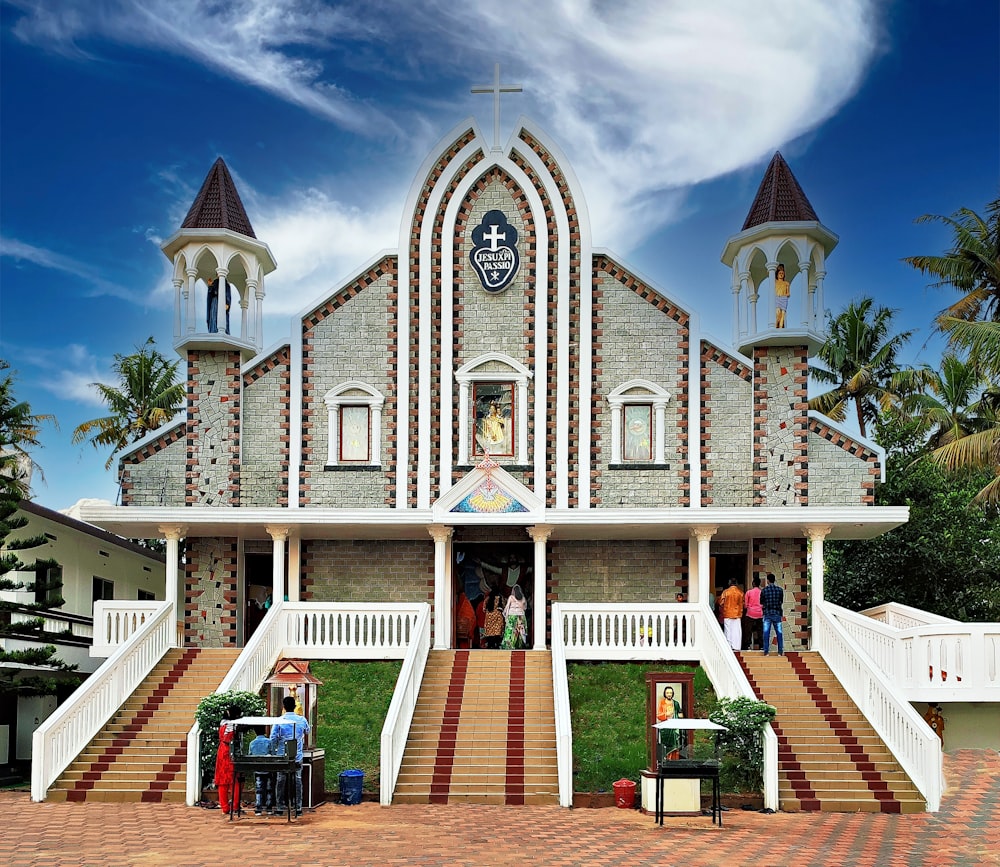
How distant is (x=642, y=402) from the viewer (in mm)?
29875

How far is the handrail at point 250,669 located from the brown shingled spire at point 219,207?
9.01 meters

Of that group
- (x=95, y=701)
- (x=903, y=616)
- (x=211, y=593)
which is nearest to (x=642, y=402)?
(x=903, y=616)

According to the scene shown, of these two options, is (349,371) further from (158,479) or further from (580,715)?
(580,715)

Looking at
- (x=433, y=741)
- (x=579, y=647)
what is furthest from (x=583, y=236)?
(x=433, y=741)

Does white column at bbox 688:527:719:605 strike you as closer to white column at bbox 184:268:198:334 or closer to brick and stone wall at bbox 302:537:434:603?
brick and stone wall at bbox 302:537:434:603

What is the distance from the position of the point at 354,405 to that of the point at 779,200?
10.7 m

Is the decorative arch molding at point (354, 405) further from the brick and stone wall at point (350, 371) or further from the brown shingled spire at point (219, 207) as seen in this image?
the brown shingled spire at point (219, 207)

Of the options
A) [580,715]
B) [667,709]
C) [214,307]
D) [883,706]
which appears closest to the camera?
[667,709]

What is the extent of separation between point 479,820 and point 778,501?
42.8 ft

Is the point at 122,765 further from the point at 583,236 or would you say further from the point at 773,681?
the point at 583,236

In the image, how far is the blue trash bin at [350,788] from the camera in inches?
801

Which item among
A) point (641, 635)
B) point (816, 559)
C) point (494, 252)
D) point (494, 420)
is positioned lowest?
point (641, 635)

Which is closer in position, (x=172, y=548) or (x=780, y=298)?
(x=172, y=548)

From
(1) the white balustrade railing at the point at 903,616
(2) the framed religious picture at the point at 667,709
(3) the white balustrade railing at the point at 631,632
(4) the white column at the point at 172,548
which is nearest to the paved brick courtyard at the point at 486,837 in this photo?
(2) the framed religious picture at the point at 667,709
